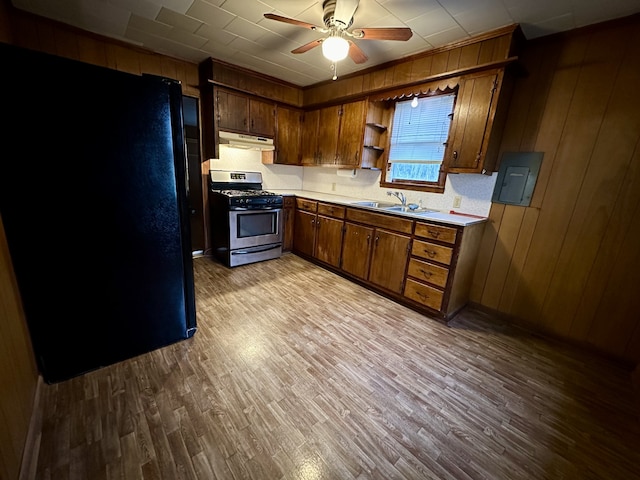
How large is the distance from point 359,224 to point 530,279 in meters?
1.75

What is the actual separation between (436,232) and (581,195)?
1170 millimetres

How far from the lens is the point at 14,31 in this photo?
7.45 ft

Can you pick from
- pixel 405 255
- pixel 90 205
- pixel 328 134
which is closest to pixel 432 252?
pixel 405 255

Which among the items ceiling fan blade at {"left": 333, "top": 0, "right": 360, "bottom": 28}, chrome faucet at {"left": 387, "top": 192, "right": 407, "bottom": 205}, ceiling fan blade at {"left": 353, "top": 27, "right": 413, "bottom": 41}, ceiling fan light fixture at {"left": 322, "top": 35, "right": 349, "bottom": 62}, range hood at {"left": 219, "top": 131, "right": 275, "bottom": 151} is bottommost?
chrome faucet at {"left": 387, "top": 192, "right": 407, "bottom": 205}

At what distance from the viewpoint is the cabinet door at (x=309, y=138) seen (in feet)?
13.2

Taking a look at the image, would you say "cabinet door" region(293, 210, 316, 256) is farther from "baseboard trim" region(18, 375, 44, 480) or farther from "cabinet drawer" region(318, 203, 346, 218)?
"baseboard trim" region(18, 375, 44, 480)

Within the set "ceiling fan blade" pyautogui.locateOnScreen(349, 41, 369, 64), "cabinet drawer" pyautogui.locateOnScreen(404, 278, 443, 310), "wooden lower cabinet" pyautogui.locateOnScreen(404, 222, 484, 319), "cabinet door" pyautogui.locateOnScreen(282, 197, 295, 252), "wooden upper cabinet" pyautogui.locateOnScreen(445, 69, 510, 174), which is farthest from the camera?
"cabinet door" pyautogui.locateOnScreen(282, 197, 295, 252)

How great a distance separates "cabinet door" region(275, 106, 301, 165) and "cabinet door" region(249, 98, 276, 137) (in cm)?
11

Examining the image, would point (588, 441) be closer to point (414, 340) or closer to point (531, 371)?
point (531, 371)

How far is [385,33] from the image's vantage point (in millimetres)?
1837

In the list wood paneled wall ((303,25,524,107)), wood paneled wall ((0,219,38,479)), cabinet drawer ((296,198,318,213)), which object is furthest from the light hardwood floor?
wood paneled wall ((303,25,524,107))

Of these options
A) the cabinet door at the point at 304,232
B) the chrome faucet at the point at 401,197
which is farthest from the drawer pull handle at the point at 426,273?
the cabinet door at the point at 304,232

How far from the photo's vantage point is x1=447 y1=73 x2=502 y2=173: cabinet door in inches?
88.1

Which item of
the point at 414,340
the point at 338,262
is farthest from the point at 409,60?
the point at 414,340
